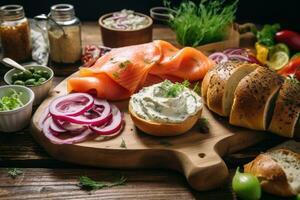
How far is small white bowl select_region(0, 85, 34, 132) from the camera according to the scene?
1.97 meters

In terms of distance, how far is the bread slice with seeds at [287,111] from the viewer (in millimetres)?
1896

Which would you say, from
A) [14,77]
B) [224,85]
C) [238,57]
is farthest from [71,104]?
[238,57]

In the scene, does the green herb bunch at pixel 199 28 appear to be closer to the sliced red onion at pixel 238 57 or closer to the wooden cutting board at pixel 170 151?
the sliced red onion at pixel 238 57

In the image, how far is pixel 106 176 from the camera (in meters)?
1.83

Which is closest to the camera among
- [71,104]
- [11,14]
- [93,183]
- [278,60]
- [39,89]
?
[93,183]

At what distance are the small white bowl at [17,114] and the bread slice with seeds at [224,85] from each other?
952 millimetres

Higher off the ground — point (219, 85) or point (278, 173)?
point (219, 85)

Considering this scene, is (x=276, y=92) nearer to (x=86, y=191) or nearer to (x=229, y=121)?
(x=229, y=121)

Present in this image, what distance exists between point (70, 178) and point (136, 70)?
30.5 inches

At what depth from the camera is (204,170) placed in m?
1.70

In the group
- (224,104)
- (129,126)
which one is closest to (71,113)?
(129,126)

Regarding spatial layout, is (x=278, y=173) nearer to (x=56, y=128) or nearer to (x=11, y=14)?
(x=56, y=128)

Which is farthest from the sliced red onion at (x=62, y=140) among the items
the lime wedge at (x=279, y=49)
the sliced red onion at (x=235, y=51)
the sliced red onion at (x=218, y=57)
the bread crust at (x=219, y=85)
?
the lime wedge at (x=279, y=49)

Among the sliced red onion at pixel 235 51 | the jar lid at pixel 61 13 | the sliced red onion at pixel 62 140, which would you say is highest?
the jar lid at pixel 61 13
